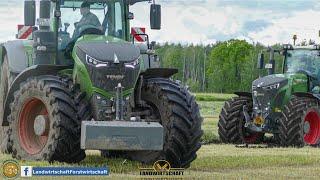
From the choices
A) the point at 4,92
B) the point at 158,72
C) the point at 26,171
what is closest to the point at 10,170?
the point at 26,171

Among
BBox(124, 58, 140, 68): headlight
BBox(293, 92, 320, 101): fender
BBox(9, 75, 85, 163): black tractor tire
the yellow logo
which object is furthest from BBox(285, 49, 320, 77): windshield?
BBox(9, 75, 85, 163): black tractor tire

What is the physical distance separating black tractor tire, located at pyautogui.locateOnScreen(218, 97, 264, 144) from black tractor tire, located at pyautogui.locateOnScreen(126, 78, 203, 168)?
813cm

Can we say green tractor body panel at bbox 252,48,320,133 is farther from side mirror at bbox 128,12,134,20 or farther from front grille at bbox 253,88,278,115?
side mirror at bbox 128,12,134,20

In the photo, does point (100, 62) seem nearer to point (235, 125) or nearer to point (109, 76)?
point (109, 76)

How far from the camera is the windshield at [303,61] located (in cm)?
1983

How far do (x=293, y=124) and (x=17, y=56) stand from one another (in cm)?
722

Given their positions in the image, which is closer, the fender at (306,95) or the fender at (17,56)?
the fender at (17,56)

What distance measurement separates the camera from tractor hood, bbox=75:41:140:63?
10.5 metres

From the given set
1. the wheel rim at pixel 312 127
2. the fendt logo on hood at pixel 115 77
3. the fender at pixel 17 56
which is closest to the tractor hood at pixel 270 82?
the wheel rim at pixel 312 127

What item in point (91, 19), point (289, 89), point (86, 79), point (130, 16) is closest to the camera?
point (86, 79)

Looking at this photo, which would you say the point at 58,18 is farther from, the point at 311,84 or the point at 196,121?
the point at 311,84

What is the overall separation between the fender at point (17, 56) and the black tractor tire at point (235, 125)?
7065 millimetres

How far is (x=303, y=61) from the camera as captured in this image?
66.3ft

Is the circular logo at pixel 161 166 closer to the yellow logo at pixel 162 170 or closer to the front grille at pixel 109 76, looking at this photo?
the yellow logo at pixel 162 170
